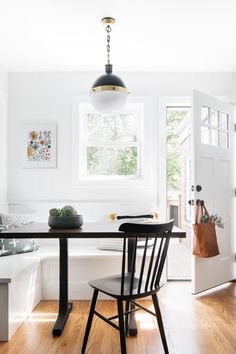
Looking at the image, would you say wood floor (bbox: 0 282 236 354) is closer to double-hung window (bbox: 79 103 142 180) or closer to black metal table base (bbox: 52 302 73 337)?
black metal table base (bbox: 52 302 73 337)

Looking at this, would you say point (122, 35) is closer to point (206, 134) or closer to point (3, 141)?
point (206, 134)

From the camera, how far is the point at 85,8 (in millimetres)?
2707

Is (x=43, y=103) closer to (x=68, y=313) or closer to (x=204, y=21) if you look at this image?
(x=204, y=21)

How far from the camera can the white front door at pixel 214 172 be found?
11.4 feet

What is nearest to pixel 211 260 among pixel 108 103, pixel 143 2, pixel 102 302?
pixel 102 302

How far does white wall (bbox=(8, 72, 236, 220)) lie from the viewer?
4031 millimetres

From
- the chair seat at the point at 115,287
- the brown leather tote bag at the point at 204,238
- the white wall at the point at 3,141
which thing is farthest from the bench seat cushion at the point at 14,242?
the brown leather tote bag at the point at 204,238

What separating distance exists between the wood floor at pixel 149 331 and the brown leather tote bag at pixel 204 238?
47cm

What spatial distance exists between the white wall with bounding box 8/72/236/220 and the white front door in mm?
523

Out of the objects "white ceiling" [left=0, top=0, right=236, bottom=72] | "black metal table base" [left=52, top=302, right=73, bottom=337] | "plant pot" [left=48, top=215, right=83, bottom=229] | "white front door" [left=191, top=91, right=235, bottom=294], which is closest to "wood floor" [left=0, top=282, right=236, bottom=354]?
"black metal table base" [left=52, top=302, right=73, bottom=337]

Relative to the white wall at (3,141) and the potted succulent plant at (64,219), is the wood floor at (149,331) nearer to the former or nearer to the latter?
the potted succulent plant at (64,219)

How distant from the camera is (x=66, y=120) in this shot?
13.4 feet

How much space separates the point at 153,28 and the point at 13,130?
208 cm

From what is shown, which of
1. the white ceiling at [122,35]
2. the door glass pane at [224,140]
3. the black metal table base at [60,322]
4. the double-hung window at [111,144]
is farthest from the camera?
the double-hung window at [111,144]
